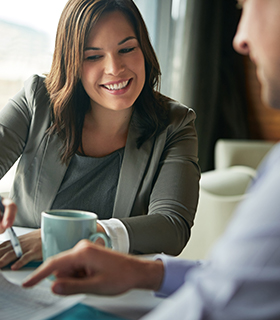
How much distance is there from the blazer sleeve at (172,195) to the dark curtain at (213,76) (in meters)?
2.14

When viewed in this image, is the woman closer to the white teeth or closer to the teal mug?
the white teeth

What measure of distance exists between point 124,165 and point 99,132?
20 centimetres

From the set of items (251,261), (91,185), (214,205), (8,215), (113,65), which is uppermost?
(113,65)

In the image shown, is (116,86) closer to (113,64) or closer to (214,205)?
(113,64)

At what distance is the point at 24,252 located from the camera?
2.70ft

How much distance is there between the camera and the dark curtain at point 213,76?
11.3 ft

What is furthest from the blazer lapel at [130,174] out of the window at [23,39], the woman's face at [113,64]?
the window at [23,39]

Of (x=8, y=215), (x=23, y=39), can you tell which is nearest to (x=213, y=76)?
(x=23, y=39)

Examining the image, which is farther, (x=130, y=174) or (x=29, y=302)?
(x=130, y=174)

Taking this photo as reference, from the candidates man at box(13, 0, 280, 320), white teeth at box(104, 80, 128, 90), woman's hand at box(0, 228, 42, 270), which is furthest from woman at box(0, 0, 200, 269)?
man at box(13, 0, 280, 320)

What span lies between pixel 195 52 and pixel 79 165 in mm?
2418

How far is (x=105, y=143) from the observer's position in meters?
1.42

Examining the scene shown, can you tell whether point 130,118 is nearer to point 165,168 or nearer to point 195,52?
point 165,168

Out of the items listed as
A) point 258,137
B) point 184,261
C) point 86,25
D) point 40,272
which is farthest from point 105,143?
point 258,137
